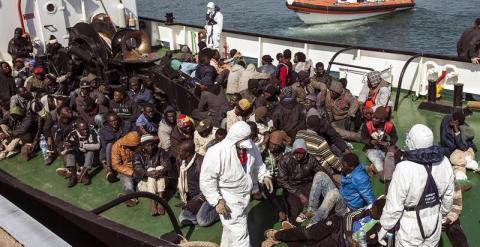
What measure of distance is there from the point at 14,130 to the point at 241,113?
152 inches

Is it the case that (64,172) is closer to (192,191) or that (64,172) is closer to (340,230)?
(192,191)

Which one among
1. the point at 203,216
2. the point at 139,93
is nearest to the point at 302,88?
the point at 139,93

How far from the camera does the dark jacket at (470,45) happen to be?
884cm

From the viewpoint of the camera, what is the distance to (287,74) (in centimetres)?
855

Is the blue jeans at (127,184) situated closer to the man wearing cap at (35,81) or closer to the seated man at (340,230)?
the seated man at (340,230)

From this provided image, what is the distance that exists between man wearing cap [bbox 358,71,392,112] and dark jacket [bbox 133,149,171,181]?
307 centimetres

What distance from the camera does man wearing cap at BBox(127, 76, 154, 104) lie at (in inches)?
311

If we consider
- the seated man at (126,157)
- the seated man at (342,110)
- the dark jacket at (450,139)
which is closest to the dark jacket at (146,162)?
the seated man at (126,157)

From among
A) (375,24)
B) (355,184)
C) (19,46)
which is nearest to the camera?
(355,184)

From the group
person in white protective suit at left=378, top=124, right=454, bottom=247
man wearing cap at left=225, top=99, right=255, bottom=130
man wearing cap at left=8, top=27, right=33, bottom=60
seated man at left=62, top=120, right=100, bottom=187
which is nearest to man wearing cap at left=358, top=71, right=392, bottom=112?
man wearing cap at left=225, top=99, right=255, bottom=130

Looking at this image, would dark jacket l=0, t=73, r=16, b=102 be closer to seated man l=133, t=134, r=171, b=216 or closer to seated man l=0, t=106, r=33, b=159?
seated man l=0, t=106, r=33, b=159

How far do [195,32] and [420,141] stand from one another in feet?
33.0

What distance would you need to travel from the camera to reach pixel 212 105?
7.62 meters

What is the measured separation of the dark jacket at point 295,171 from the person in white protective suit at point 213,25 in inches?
254
